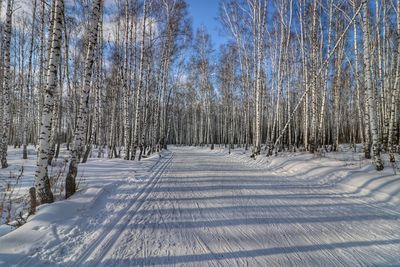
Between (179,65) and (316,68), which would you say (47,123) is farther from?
(179,65)

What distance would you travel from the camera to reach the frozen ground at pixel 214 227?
10.9ft

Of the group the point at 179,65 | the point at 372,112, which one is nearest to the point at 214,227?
the point at 372,112

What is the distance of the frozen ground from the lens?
333 centimetres

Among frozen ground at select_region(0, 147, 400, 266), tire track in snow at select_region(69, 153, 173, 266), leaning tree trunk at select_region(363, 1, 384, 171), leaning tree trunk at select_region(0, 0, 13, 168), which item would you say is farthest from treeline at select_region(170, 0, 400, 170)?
leaning tree trunk at select_region(0, 0, 13, 168)

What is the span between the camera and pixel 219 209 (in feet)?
17.7

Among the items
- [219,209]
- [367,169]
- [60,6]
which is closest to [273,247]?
[219,209]

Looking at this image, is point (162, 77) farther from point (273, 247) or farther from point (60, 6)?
point (273, 247)

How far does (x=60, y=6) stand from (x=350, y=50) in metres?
24.4

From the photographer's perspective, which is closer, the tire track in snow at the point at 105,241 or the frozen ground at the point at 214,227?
the tire track in snow at the point at 105,241

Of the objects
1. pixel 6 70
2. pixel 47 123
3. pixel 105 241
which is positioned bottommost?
pixel 105 241

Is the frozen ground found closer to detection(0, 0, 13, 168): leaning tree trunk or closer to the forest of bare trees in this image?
the forest of bare trees

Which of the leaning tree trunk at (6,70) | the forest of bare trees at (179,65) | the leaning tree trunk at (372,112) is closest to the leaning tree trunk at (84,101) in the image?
the forest of bare trees at (179,65)

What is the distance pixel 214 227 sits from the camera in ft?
14.4

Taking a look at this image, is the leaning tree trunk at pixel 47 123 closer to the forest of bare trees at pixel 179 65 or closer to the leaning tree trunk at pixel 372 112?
the forest of bare trees at pixel 179 65
